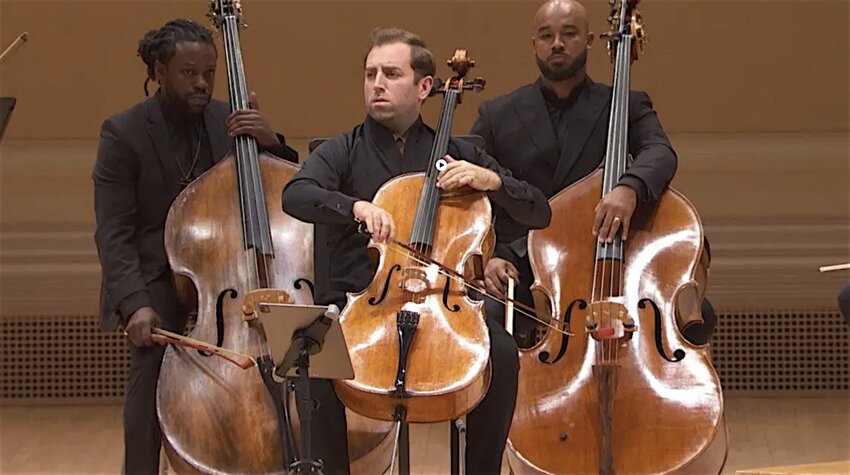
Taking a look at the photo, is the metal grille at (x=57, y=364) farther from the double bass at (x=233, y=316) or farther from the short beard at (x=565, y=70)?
the short beard at (x=565, y=70)

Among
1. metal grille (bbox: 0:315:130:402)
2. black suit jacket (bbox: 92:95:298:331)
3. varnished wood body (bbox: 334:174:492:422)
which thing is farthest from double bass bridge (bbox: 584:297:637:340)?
metal grille (bbox: 0:315:130:402)

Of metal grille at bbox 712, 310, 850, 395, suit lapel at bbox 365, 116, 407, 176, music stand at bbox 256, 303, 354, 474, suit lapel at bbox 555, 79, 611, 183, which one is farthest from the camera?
metal grille at bbox 712, 310, 850, 395

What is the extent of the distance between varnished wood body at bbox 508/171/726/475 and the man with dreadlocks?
0.74 m

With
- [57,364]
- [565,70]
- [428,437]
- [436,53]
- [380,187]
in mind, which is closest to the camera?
[380,187]

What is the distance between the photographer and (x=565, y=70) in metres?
3.69

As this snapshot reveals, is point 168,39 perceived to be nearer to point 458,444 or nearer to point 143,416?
point 143,416

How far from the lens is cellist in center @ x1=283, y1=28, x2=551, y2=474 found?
3.07 meters

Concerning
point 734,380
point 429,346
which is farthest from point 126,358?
point 429,346

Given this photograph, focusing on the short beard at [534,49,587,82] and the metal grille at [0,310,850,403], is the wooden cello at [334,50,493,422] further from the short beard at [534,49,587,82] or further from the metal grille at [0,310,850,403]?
the metal grille at [0,310,850,403]

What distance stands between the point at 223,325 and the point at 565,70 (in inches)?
42.2

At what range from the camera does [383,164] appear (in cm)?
331

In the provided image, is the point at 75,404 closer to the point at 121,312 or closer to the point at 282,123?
the point at 282,123

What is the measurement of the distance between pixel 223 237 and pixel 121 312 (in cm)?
29

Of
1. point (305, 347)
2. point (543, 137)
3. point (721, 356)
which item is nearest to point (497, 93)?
point (721, 356)
